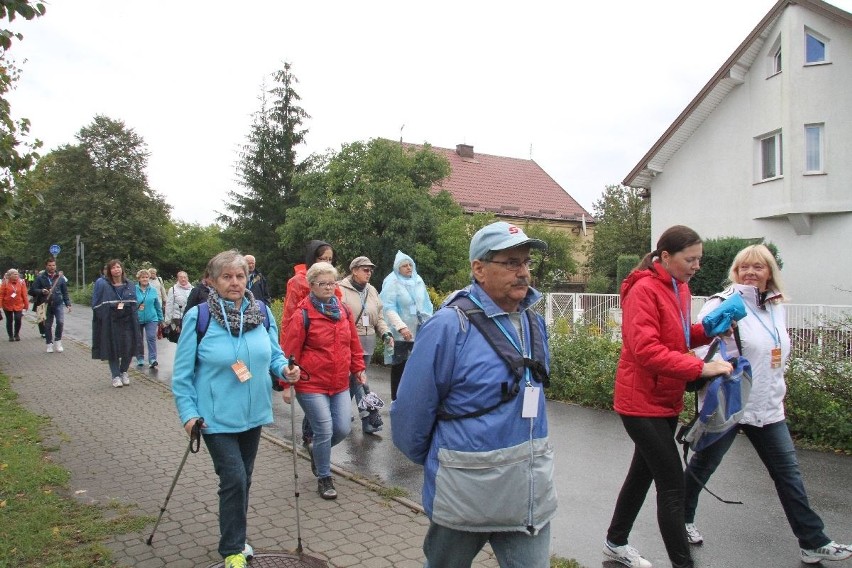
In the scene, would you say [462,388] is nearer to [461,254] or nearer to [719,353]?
[719,353]

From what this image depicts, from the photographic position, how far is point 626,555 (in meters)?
4.10

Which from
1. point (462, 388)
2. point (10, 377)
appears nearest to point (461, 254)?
point (10, 377)

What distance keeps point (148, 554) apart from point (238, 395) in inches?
52.7

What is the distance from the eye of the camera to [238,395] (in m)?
3.96

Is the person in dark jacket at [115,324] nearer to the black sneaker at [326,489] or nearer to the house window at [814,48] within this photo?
the black sneaker at [326,489]

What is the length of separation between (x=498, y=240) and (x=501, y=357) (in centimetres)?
45

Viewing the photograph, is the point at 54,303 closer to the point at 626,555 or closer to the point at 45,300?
the point at 45,300

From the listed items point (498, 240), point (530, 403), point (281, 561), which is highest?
point (498, 240)

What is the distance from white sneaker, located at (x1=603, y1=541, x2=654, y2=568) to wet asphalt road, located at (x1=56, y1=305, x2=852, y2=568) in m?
0.05

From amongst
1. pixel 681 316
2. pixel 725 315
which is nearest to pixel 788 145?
pixel 725 315

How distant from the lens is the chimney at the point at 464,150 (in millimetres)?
44906

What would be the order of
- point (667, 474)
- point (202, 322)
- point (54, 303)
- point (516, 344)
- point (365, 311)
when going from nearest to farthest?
point (516, 344) < point (667, 474) < point (202, 322) < point (365, 311) < point (54, 303)

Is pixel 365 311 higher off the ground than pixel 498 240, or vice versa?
pixel 498 240

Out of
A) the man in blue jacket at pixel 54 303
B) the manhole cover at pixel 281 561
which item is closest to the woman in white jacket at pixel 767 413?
the manhole cover at pixel 281 561
